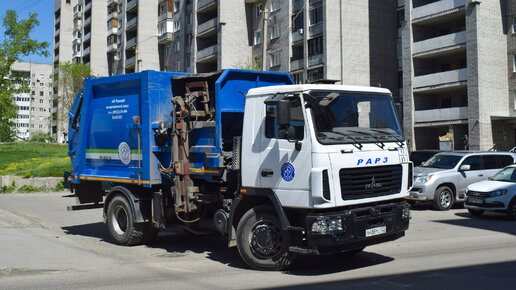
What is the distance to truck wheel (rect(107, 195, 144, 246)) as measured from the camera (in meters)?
9.89

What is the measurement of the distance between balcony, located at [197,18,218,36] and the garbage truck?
129 ft

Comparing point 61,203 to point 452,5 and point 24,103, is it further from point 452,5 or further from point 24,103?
point 24,103

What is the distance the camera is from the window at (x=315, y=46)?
3872cm

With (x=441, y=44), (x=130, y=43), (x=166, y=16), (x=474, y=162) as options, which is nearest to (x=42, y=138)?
(x=130, y=43)

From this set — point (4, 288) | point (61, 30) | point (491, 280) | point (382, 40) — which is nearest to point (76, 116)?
point (4, 288)

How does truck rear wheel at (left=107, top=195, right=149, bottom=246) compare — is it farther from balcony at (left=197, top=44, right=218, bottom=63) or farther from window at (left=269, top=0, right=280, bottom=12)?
balcony at (left=197, top=44, right=218, bottom=63)

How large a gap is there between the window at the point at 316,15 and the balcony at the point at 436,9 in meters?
6.73

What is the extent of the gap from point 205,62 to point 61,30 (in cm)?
5423

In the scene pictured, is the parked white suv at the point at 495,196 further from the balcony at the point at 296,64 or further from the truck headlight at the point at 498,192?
the balcony at the point at 296,64

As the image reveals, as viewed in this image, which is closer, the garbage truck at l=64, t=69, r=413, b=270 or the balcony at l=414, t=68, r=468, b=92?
the garbage truck at l=64, t=69, r=413, b=270

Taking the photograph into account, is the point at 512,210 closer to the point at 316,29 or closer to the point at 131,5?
the point at 316,29

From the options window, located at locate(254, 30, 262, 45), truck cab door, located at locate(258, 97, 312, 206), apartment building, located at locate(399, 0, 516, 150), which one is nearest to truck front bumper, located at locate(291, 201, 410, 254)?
truck cab door, located at locate(258, 97, 312, 206)

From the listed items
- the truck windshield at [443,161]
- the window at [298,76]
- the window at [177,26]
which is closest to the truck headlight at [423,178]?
the truck windshield at [443,161]

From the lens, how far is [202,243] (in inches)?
416
